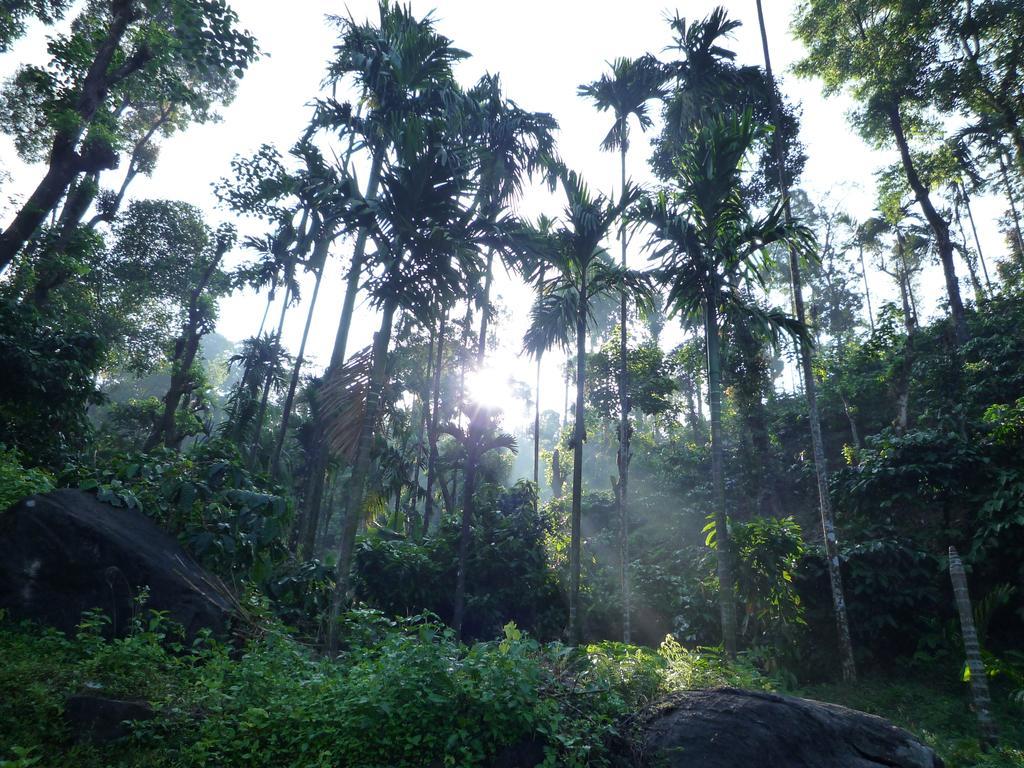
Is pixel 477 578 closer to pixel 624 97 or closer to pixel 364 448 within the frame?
pixel 364 448

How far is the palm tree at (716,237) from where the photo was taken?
9961 millimetres

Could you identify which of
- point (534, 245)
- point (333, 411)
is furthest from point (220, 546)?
point (534, 245)

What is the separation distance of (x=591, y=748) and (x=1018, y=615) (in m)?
9.74

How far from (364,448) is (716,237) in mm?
7149

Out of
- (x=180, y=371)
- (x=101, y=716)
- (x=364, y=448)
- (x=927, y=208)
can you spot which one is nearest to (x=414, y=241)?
(x=364, y=448)

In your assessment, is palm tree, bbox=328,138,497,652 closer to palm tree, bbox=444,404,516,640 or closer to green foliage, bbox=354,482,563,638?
palm tree, bbox=444,404,516,640

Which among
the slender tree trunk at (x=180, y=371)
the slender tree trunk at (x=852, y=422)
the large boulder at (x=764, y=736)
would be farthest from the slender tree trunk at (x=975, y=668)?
the slender tree trunk at (x=180, y=371)

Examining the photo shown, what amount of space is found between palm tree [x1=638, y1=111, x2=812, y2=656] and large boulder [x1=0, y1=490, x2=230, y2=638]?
311 inches

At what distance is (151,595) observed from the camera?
251 inches

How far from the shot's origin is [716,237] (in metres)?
10.3

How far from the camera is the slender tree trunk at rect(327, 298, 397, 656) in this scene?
26.8 feet

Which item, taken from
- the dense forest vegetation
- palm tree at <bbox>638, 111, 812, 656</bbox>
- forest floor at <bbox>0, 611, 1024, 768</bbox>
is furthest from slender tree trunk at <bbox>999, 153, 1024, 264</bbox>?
forest floor at <bbox>0, 611, 1024, 768</bbox>

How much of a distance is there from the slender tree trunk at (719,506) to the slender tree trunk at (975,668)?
2976 mm

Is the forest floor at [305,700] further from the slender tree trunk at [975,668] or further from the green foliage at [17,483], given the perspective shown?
the slender tree trunk at [975,668]
